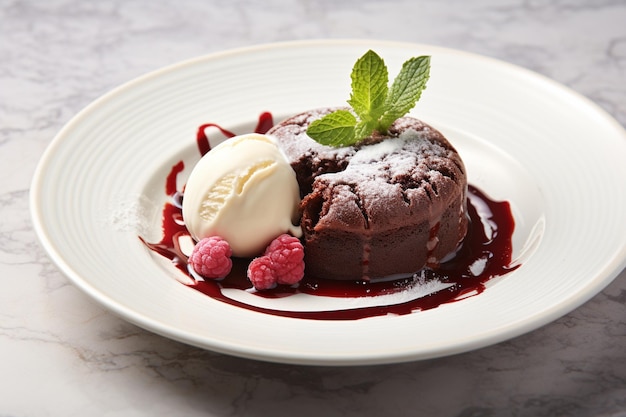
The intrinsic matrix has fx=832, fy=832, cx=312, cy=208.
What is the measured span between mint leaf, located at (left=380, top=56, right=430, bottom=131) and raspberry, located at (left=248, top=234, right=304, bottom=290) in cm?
54

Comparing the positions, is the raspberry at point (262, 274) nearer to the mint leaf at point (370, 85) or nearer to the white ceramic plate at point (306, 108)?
the white ceramic plate at point (306, 108)

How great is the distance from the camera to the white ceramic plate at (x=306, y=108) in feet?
6.86

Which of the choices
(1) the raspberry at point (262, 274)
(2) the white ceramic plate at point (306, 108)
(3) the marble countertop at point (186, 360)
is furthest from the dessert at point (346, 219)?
(3) the marble countertop at point (186, 360)

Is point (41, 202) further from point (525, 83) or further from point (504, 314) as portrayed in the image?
point (525, 83)

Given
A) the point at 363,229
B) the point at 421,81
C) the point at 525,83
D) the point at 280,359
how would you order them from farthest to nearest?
1. the point at 525,83
2. the point at 421,81
3. the point at 363,229
4. the point at 280,359

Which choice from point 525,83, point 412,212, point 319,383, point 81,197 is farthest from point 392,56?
point 319,383

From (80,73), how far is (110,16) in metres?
0.59

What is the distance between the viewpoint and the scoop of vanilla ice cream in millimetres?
2553

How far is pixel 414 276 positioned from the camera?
A: 8.47 feet

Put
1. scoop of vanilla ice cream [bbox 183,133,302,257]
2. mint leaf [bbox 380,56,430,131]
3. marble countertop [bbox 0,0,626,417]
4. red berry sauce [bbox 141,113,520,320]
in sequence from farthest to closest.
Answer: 1. mint leaf [bbox 380,56,430,131]
2. scoop of vanilla ice cream [bbox 183,133,302,257]
3. red berry sauce [bbox 141,113,520,320]
4. marble countertop [bbox 0,0,626,417]

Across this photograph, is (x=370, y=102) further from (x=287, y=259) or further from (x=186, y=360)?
(x=186, y=360)

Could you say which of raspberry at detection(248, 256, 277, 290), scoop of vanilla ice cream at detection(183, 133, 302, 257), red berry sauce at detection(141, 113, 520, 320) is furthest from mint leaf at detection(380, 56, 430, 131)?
raspberry at detection(248, 256, 277, 290)

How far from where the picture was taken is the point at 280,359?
1.95 meters

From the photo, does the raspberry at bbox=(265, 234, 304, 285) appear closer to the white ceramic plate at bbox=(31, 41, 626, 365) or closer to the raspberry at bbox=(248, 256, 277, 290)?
the raspberry at bbox=(248, 256, 277, 290)
